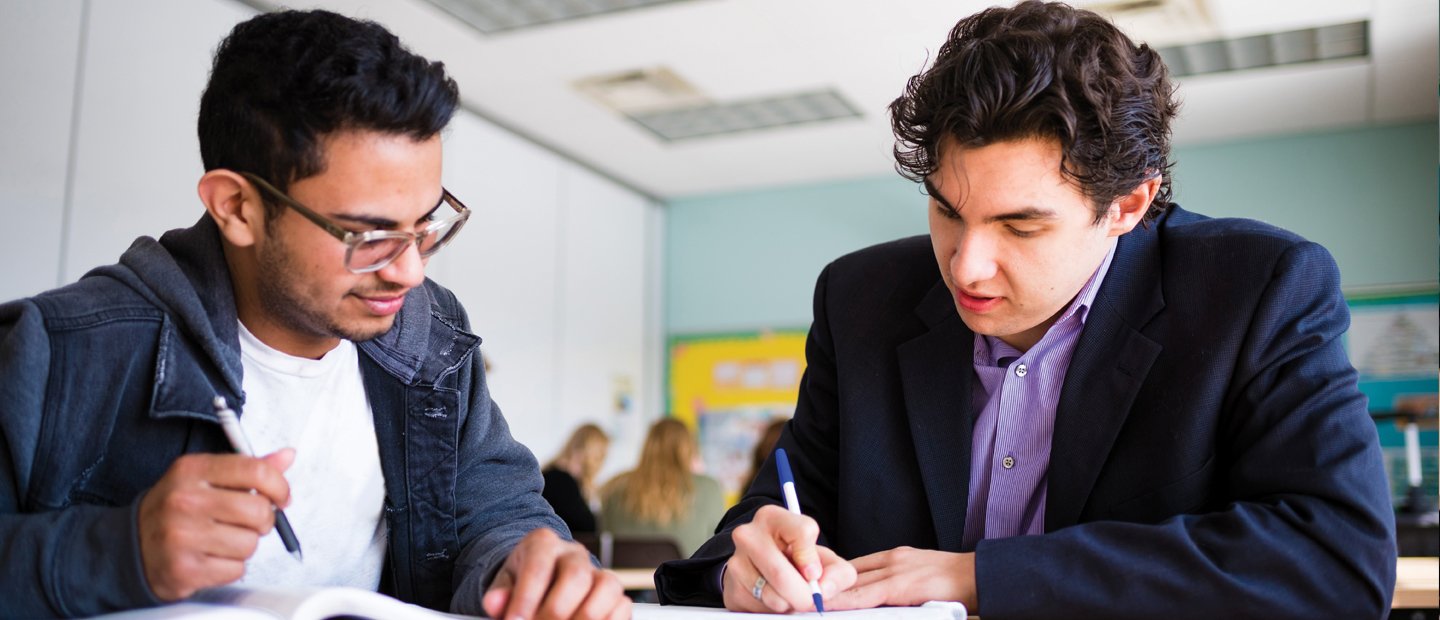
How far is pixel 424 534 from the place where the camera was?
1.35 m

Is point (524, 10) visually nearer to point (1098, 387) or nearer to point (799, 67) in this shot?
point (799, 67)

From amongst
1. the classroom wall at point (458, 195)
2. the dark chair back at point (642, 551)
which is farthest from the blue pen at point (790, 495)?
the dark chair back at point (642, 551)

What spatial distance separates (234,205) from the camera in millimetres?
1265

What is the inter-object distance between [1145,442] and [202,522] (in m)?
0.99

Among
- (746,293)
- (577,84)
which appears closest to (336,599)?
(577,84)

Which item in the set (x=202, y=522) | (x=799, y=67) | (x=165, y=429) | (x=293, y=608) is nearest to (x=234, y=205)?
(x=165, y=429)

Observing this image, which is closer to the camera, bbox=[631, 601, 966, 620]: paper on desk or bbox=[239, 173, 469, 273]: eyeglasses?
bbox=[631, 601, 966, 620]: paper on desk

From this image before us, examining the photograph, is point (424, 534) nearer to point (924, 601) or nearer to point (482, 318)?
point (924, 601)

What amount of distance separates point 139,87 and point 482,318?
2063 mm

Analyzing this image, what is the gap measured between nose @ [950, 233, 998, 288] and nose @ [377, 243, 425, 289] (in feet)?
1.98

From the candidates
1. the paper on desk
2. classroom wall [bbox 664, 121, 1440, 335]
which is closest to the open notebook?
the paper on desk

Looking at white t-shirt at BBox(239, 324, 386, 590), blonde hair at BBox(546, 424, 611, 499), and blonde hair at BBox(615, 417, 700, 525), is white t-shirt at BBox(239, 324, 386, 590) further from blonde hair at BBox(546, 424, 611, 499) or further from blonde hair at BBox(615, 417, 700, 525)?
blonde hair at BBox(546, 424, 611, 499)

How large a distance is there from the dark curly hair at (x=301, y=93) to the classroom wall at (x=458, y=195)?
872mm

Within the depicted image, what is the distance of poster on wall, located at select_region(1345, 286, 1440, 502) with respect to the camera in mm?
5748
